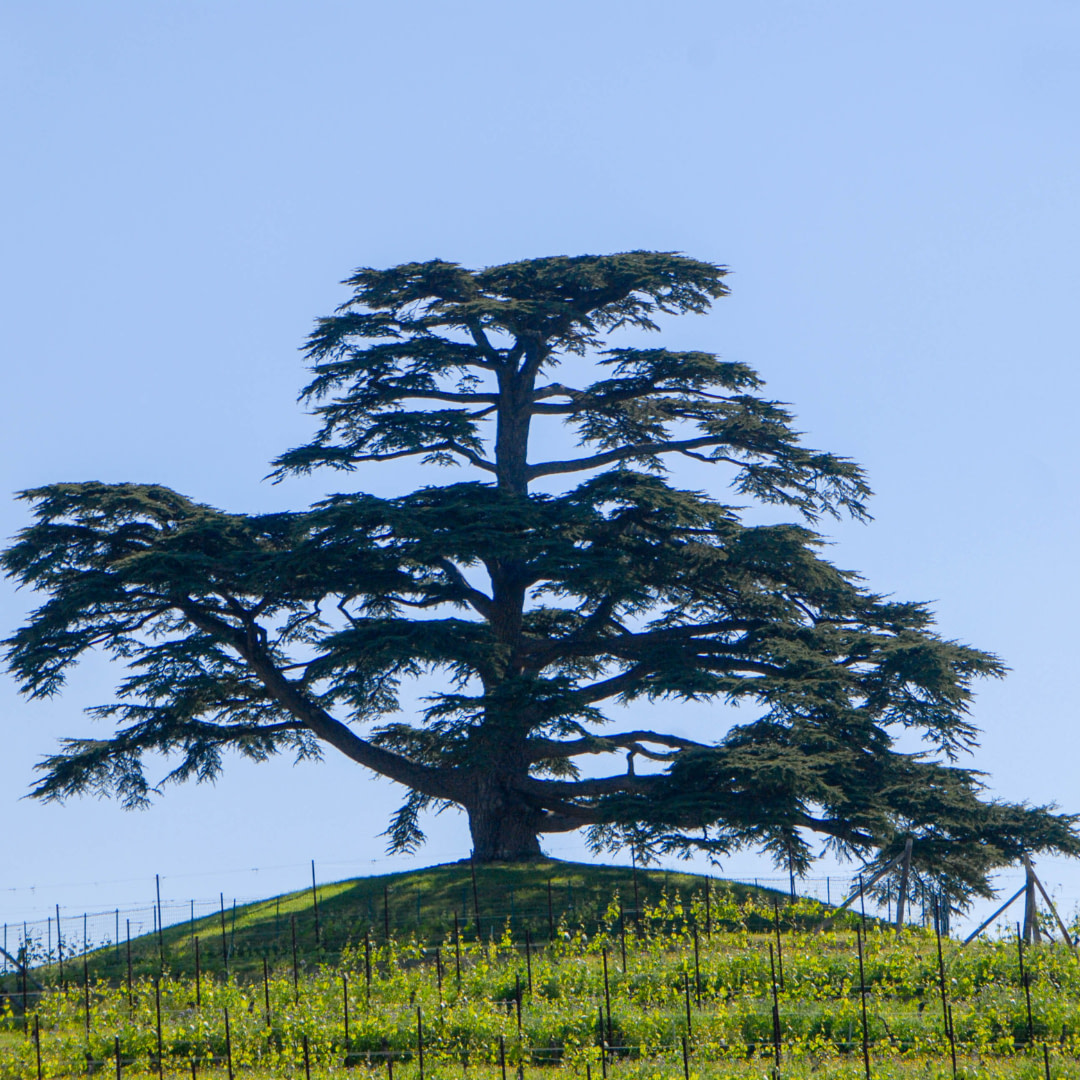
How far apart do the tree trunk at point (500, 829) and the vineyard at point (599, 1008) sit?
3926mm

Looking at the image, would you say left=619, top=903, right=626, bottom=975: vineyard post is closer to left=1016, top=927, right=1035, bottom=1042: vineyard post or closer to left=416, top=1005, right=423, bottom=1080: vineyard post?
left=416, top=1005, right=423, bottom=1080: vineyard post

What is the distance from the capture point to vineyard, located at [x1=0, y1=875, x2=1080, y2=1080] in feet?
56.6

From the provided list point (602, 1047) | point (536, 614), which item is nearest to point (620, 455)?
point (536, 614)

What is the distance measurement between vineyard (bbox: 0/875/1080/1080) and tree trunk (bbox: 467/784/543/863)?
12.9 feet

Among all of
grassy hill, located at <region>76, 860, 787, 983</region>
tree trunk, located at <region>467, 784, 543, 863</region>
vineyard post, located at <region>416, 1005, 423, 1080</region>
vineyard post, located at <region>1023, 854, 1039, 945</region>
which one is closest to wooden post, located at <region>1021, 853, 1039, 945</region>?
vineyard post, located at <region>1023, 854, 1039, 945</region>

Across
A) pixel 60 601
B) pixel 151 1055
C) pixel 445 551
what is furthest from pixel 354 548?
pixel 151 1055

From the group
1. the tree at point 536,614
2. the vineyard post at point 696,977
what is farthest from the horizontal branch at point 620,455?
the vineyard post at point 696,977

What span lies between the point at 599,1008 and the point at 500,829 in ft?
33.1

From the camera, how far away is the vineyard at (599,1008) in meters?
17.3

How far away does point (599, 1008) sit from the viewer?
1838 centimetres

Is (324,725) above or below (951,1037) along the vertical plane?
above

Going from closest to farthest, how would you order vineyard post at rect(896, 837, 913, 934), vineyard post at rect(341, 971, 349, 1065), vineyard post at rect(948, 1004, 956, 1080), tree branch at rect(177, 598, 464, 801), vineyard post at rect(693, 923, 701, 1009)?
vineyard post at rect(948, 1004, 956, 1080) → vineyard post at rect(341, 971, 349, 1065) → vineyard post at rect(693, 923, 701, 1009) → vineyard post at rect(896, 837, 913, 934) → tree branch at rect(177, 598, 464, 801)

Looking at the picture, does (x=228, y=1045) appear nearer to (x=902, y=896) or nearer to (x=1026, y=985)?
(x=1026, y=985)

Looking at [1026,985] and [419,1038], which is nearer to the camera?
[419,1038]
